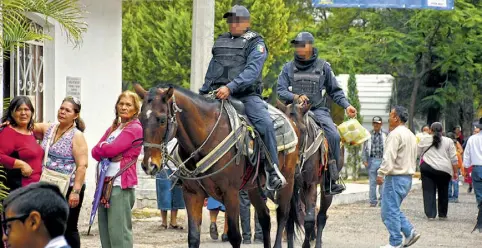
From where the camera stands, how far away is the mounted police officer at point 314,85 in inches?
557

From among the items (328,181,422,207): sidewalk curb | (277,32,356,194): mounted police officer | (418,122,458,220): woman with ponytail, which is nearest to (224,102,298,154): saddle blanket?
(277,32,356,194): mounted police officer

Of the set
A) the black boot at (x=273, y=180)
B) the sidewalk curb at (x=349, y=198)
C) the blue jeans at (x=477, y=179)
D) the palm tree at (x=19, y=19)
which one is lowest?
the sidewalk curb at (x=349, y=198)

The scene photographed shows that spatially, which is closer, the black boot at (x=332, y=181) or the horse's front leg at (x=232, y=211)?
the horse's front leg at (x=232, y=211)

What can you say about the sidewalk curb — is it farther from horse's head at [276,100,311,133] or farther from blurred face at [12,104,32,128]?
blurred face at [12,104,32,128]

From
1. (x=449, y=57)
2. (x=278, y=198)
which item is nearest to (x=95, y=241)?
(x=278, y=198)

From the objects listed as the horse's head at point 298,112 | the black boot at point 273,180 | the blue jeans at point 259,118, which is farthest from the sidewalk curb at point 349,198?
the blue jeans at point 259,118

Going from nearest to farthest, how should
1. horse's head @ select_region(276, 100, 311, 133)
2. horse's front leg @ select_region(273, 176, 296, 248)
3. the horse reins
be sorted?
the horse reins
horse's front leg @ select_region(273, 176, 296, 248)
horse's head @ select_region(276, 100, 311, 133)

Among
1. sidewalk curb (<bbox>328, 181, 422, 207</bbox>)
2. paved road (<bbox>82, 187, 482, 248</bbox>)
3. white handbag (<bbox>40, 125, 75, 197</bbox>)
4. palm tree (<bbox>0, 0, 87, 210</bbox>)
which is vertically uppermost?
palm tree (<bbox>0, 0, 87, 210</bbox>)

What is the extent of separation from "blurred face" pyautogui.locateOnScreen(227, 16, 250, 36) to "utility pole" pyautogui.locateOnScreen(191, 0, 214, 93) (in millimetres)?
4979

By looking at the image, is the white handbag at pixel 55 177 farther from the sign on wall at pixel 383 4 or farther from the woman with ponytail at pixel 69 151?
the sign on wall at pixel 383 4

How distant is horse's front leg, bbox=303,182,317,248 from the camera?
1359 cm

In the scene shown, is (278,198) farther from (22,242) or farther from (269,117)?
(22,242)

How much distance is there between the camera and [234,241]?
11.1 meters

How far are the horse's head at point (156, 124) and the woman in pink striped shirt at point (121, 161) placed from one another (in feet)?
1.33
